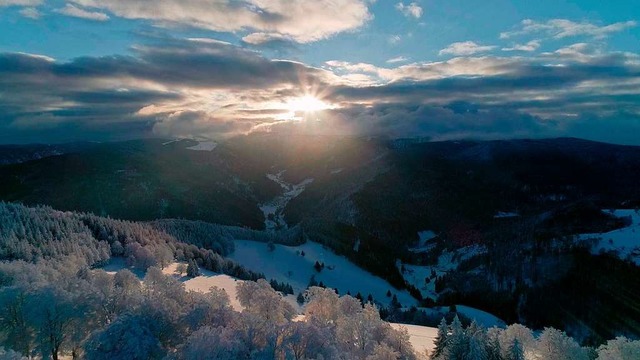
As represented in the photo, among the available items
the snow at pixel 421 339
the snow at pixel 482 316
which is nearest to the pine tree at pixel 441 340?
the snow at pixel 421 339

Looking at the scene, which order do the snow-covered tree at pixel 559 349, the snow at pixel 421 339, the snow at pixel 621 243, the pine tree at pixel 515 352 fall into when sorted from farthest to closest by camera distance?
the snow at pixel 621 243 → the snow at pixel 421 339 → the snow-covered tree at pixel 559 349 → the pine tree at pixel 515 352

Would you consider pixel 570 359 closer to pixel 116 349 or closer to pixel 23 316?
pixel 116 349

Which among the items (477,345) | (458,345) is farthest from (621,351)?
(458,345)

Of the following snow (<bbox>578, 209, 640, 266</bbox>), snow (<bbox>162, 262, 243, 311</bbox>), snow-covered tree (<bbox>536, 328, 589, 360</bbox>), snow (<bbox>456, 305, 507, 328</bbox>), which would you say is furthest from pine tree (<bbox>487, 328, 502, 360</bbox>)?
snow (<bbox>578, 209, 640, 266</bbox>)

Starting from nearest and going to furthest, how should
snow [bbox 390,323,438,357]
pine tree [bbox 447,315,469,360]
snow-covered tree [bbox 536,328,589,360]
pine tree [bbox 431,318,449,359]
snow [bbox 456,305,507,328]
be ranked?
pine tree [bbox 447,315,469,360] → snow-covered tree [bbox 536,328,589,360] → pine tree [bbox 431,318,449,359] → snow [bbox 390,323,438,357] → snow [bbox 456,305,507,328]

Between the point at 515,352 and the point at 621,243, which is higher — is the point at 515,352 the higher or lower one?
the higher one

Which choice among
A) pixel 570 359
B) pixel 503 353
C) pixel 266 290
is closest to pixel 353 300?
pixel 266 290

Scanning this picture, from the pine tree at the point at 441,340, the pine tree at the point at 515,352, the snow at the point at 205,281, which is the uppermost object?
the pine tree at the point at 515,352

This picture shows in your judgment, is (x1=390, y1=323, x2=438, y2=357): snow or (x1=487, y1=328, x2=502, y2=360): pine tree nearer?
(x1=487, y1=328, x2=502, y2=360): pine tree

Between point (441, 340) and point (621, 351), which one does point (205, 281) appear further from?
point (621, 351)

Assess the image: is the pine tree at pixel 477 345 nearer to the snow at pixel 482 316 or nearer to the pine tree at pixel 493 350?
the pine tree at pixel 493 350

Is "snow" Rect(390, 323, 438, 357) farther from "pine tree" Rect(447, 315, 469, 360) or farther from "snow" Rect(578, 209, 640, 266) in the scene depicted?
"snow" Rect(578, 209, 640, 266)

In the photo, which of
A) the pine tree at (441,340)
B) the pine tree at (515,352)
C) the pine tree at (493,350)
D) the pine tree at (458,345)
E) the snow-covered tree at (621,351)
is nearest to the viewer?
the pine tree at (458,345)
